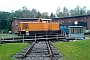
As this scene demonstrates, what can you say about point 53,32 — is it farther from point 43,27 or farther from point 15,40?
point 15,40

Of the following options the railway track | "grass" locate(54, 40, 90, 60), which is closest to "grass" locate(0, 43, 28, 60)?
the railway track

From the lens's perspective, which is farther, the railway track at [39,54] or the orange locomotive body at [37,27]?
the orange locomotive body at [37,27]

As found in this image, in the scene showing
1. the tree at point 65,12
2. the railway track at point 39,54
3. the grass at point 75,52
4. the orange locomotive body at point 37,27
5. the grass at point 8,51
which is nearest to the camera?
the railway track at point 39,54

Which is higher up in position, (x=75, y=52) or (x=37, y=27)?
(x=37, y=27)

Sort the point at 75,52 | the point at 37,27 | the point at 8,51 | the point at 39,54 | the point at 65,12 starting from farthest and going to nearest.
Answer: the point at 65,12 → the point at 37,27 → the point at 8,51 → the point at 75,52 → the point at 39,54

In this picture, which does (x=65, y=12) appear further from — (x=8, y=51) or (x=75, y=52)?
(x=75, y=52)

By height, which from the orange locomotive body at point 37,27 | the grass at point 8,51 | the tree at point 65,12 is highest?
the tree at point 65,12

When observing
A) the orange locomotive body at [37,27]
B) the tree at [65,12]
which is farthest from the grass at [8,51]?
the tree at [65,12]

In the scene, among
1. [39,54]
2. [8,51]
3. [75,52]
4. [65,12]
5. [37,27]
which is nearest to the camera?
[39,54]

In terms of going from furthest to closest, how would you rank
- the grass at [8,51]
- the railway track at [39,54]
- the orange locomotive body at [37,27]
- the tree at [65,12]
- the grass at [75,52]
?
the tree at [65,12], the orange locomotive body at [37,27], the grass at [8,51], the grass at [75,52], the railway track at [39,54]

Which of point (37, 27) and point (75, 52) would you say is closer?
point (75, 52)

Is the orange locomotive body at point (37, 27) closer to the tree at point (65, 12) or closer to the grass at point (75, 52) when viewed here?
the grass at point (75, 52)

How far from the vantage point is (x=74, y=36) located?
32.2 m

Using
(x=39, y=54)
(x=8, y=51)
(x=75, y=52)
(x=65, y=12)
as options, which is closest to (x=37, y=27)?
(x=8, y=51)
